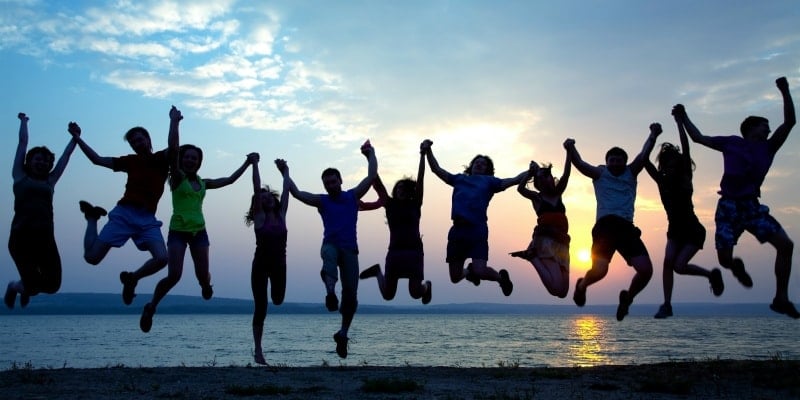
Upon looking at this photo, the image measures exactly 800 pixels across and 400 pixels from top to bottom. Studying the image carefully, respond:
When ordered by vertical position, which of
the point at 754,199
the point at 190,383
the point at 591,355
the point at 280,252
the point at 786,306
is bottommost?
the point at 591,355

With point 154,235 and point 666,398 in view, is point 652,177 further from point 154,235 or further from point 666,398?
point 154,235

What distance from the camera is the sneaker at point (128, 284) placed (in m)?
9.77

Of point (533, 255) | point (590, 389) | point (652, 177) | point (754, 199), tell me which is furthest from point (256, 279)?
point (754, 199)

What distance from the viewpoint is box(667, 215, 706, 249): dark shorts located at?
32.7 feet

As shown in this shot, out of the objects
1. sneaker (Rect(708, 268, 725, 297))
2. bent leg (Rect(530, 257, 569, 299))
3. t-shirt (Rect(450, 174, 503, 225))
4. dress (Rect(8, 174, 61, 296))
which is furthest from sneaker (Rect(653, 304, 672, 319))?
dress (Rect(8, 174, 61, 296))

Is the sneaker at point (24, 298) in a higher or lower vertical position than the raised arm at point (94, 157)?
lower

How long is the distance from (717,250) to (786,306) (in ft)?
3.92

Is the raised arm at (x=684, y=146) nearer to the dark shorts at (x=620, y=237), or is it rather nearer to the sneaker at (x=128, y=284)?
the dark shorts at (x=620, y=237)

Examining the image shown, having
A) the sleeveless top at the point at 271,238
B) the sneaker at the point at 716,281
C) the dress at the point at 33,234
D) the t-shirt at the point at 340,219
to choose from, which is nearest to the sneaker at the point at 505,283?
the t-shirt at the point at 340,219

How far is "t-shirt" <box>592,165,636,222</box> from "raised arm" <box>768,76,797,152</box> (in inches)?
80.0

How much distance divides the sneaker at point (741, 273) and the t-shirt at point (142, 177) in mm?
8792

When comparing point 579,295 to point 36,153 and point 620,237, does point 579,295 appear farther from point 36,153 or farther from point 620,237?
point 36,153

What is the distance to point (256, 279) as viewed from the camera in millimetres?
11812

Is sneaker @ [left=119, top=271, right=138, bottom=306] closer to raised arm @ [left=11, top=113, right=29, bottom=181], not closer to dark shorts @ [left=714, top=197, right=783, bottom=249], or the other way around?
raised arm @ [left=11, top=113, right=29, bottom=181]
